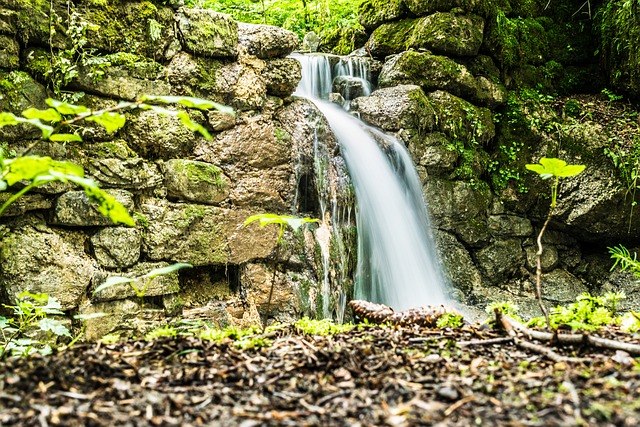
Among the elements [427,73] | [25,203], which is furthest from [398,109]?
[25,203]

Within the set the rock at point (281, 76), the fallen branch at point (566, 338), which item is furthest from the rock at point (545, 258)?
the fallen branch at point (566, 338)

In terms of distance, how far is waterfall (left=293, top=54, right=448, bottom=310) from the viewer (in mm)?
6035

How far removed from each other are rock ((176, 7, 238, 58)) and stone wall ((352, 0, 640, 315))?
96.6 inches

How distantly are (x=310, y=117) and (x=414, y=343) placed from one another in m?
4.25

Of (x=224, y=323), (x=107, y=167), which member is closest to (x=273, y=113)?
(x=107, y=167)

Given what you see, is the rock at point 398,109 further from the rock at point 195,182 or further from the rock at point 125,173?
the rock at point 125,173

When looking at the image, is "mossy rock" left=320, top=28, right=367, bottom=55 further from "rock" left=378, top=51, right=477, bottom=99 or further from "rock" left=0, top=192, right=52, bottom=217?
"rock" left=0, top=192, right=52, bottom=217

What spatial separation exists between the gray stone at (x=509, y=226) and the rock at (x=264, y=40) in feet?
13.8

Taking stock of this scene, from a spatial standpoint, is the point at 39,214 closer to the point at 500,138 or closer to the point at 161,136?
the point at 161,136

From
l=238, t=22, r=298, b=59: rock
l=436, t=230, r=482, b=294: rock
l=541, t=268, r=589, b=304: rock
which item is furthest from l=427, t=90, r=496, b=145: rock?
l=238, t=22, r=298, b=59: rock

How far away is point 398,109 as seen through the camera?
6945mm

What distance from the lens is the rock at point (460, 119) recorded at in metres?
7.26

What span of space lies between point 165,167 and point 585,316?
403 centimetres

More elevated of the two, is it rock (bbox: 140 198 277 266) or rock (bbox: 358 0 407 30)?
rock (bbox: 358 0 407 30)
